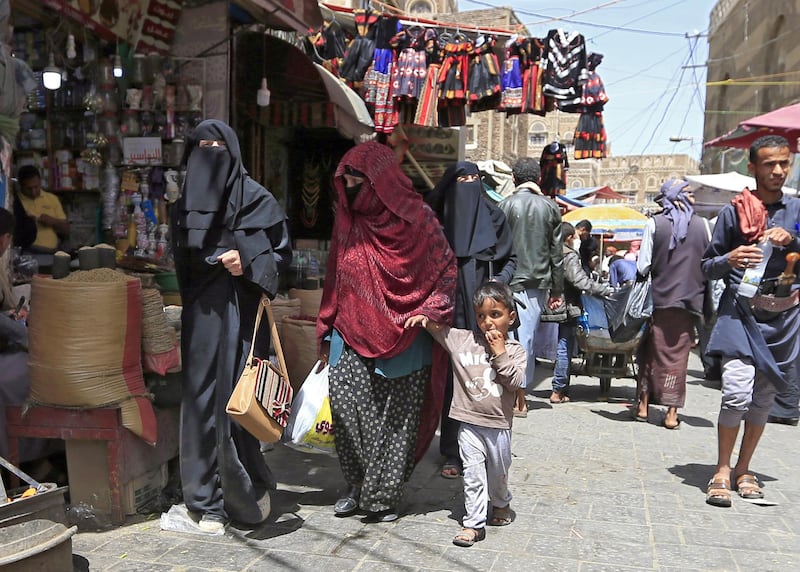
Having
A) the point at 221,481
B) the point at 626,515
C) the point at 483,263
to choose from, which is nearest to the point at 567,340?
the point at 483,263

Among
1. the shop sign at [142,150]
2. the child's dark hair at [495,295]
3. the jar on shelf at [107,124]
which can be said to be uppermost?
the jar on shelf at [107,124]

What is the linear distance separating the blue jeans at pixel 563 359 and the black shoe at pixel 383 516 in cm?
347

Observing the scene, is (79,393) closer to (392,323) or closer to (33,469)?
(33,469)

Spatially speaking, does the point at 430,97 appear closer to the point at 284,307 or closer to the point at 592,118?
the point at 592,118

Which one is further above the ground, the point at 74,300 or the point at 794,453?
the point at 74,300

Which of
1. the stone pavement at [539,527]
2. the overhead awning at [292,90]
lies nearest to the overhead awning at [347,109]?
the overhead awning at [292,90]

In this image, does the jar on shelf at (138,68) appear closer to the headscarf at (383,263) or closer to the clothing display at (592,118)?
the headscarf at (383,263)

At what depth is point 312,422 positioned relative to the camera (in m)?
3.57

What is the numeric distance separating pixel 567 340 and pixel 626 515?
3182 millimetres

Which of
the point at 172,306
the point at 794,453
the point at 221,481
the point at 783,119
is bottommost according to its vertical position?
the point at 794,453

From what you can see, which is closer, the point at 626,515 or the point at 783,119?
the point at 626,515

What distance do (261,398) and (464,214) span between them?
165 centimetres

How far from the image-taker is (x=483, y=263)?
4176mm

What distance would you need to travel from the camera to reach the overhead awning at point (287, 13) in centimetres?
588
